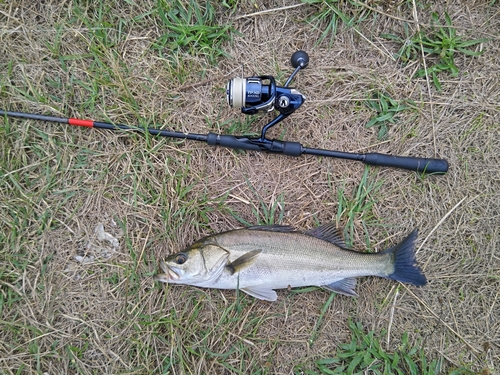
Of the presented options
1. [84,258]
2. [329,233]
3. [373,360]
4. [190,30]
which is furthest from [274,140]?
[373,360]

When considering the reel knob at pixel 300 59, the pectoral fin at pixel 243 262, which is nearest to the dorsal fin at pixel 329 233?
the pectoral fin at pixel 243 262

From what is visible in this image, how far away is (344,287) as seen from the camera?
10.1 ft

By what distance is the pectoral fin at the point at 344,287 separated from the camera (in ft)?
10.1

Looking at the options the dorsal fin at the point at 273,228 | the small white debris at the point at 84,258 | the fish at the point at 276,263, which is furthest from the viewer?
the small white debris at the point at 84,258

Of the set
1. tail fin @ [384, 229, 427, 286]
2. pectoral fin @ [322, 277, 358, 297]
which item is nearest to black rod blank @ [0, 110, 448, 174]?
tail fin @ [384, 229, 427, 286]

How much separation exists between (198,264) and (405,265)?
1716 mm

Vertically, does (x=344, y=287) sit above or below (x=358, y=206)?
below

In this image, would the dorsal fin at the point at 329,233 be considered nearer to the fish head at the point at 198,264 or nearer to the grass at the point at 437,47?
the fish head at the point at 198,264

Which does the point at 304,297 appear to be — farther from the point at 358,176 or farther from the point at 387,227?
the point at 358,176

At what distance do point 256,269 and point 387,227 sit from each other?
129cm

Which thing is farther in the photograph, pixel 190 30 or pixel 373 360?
pixel 190 30

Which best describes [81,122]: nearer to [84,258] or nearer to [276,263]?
[84,258]

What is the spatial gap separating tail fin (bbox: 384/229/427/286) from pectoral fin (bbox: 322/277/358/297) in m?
0.32

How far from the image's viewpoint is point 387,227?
3.32 m
